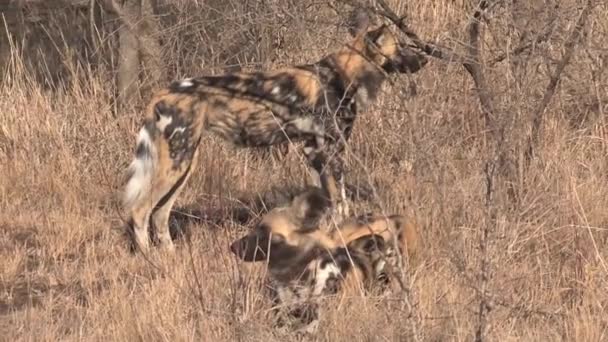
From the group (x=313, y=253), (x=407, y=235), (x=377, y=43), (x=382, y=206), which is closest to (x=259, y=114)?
(x=377, y=43)

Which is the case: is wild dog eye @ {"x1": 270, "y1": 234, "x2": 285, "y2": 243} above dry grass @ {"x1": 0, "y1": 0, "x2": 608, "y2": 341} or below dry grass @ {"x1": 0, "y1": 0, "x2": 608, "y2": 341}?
above

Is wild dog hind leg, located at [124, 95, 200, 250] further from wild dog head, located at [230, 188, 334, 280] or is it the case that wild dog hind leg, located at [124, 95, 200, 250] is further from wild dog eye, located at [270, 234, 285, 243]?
wild dog eye, located at [270, 234, 285, 243]

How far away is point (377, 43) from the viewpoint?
6.14m

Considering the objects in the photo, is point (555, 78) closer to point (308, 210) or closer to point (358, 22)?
point (358, 22)

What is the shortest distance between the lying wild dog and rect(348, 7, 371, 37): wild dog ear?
1.61 metres

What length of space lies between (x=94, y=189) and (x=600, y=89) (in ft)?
9.85

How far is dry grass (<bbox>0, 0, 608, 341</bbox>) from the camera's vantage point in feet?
13.6

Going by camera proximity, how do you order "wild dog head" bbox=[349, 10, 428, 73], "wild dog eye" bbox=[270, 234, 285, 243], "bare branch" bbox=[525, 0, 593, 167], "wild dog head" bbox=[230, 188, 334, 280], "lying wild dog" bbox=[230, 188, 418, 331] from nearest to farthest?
1. "lying wild dog" bbox=[230, 188, 418, 331]
2. "wild dog head" bbox=[230, 188, 334, 280]
3. "wild dog eye" bbox=[270, 234, 285, 243]
4. "bare branch" bbox=[525, 0, 593, 167]
5. "wild dog head" bbox=[349, 10, 428, 73]

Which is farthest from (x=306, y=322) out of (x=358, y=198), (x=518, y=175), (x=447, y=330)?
(x=518, y=175)

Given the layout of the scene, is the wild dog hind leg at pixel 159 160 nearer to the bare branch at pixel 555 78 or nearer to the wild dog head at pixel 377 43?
the wild dog head at pixel 377 43

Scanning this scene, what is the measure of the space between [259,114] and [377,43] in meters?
0.76

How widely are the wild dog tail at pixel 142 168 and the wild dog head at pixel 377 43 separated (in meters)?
1.20

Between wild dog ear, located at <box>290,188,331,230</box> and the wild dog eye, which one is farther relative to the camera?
wild dog ear, located at <box>290,188,331,230</box>

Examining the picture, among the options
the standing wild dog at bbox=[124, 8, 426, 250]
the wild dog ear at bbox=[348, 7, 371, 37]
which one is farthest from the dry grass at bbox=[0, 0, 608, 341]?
the wild dog ear at bbox=[348, 7, 371, 37]
